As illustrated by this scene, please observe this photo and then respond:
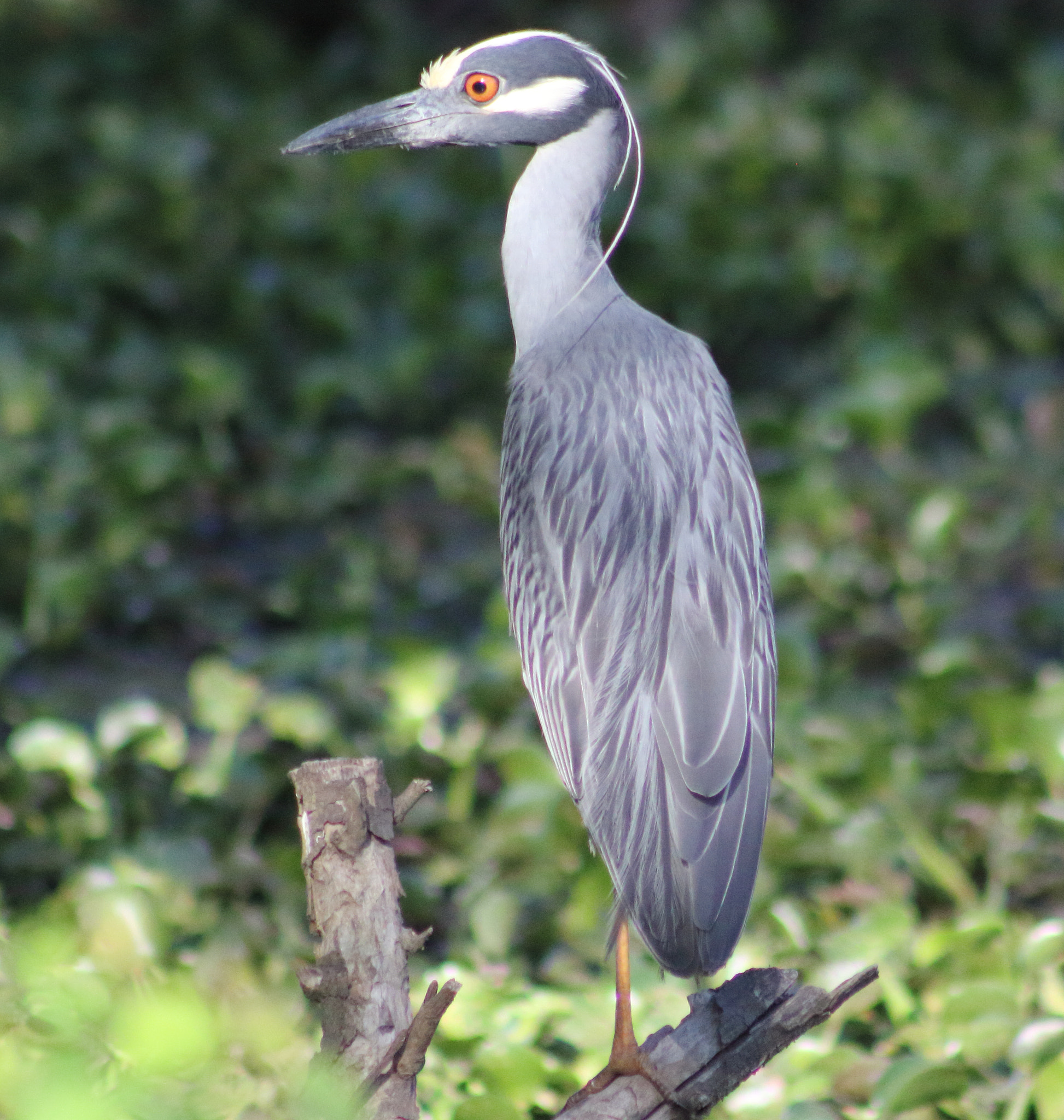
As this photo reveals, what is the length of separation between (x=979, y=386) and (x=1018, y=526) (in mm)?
1144

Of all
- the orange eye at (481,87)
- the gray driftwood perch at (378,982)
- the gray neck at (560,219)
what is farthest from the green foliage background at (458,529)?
the orange eye at (481,87)

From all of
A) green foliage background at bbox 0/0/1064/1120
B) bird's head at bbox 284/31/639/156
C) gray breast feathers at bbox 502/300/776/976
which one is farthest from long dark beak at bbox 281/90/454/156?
green foliage background at bbox 0/0/1064/1120

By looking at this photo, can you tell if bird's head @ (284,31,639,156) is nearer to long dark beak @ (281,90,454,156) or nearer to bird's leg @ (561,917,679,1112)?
long dark beak @ (281,90,454,156)

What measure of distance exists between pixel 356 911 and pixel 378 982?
10 centimetres

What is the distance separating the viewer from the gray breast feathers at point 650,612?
6.95 ft

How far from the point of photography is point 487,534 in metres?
5.06

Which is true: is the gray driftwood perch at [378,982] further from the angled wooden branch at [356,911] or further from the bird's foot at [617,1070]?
the bird's foot at [617,1070]

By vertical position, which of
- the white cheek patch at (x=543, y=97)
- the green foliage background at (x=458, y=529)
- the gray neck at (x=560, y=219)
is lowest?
the green foliage background at (x=458, y=529)

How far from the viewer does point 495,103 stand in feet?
8.77

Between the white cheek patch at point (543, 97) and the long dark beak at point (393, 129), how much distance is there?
11 cm

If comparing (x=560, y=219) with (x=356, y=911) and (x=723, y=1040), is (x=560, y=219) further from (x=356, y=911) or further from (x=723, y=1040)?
(x=723, y=1040)

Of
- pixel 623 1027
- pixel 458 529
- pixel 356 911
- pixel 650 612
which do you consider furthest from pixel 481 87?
pixel 458 529

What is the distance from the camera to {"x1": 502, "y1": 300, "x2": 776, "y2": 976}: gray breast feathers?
2.12m

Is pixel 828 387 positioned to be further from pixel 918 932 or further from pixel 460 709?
pixel 918 932
